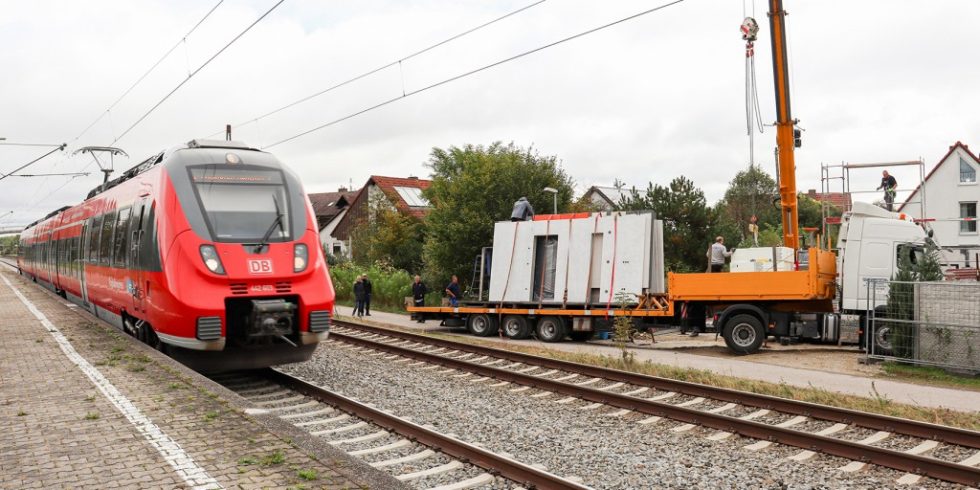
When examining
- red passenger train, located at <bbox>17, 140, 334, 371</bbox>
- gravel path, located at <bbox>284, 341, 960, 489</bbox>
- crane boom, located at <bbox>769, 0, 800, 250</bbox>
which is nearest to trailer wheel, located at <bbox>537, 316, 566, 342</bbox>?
crane boom, located at <bbox>769, 0, 800, 250</bbox>

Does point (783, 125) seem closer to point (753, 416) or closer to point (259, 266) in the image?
point (753, 416)

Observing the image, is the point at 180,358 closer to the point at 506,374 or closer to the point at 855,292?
the point at 506,374

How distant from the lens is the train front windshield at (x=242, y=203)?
10.3 metres

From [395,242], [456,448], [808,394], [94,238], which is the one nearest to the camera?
[456,448]

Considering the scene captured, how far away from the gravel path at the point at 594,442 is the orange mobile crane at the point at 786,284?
695 centimetres

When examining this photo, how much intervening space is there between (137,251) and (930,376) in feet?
44.3

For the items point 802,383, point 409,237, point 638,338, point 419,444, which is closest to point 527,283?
point 638,338

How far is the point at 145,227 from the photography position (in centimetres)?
1095

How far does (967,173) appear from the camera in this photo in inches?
1901

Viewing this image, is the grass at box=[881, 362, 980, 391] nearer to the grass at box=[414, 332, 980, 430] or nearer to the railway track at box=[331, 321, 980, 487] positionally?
the grass at box=[414, 332, 980, 430]

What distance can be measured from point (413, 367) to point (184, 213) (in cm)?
510

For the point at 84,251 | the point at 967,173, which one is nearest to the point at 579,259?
the point at 84,251

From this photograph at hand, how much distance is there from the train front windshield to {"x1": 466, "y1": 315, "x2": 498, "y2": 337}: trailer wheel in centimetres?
1104

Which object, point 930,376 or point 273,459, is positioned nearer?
point 273,459
